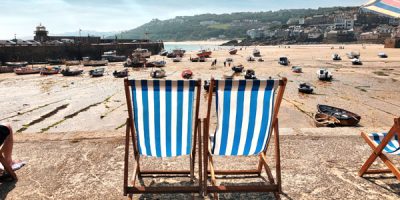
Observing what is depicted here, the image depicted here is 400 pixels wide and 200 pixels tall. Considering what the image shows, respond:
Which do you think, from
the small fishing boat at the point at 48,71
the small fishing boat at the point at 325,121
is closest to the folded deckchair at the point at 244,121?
the small fishing boat at the point at 325,121

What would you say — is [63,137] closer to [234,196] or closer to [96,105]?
[234,196]

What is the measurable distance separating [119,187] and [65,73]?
1617 inches

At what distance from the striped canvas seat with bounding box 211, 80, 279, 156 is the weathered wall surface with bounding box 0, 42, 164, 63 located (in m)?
66.1

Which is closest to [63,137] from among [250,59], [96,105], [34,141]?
[34,141]

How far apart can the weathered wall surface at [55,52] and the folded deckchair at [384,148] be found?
66898mm

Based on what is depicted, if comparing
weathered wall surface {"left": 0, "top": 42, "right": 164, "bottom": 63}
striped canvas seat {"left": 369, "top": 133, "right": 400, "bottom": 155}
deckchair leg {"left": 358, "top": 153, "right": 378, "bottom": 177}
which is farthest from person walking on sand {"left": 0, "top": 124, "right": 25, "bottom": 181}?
weathered wall surface {"left": 0, "top": 42, "right": 164, "bottom": 63}

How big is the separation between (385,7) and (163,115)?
301 cm

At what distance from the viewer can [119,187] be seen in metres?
4.22

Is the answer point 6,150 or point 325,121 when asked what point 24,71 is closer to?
point 325,121

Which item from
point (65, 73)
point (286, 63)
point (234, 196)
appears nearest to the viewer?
point (234, 196)

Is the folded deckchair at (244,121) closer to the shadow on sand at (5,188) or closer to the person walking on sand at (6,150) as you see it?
the shadow on sand at (5,188)

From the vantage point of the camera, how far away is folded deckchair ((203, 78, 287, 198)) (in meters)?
3.63

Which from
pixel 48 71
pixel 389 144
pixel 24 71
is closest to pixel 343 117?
pixel 389 144

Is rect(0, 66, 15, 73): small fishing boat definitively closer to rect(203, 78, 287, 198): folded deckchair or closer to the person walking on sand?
the person walking on sand
